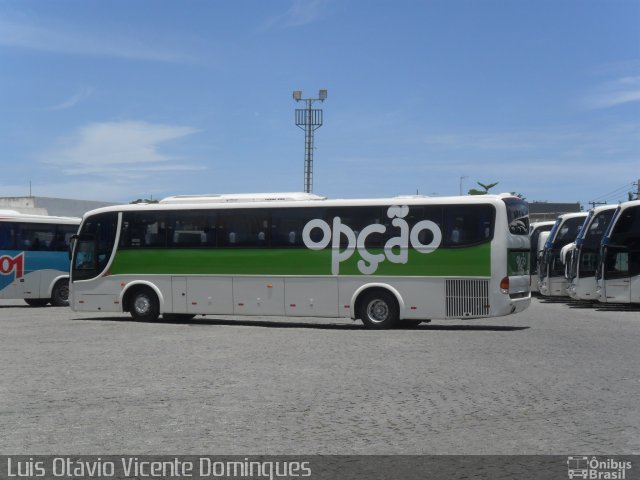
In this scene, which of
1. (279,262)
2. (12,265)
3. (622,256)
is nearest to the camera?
(279,262)

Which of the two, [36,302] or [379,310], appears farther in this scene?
[36,302]

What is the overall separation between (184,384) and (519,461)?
506 cm

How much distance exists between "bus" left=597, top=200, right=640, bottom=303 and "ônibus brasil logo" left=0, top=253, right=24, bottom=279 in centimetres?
1897

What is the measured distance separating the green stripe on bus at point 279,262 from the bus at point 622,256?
10.5m

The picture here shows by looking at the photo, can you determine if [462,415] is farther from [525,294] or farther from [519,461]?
[525,294]

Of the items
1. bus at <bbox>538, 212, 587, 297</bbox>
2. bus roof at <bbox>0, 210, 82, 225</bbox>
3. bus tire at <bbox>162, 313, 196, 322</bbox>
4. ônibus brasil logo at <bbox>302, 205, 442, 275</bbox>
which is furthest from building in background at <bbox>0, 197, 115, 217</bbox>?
ônibus brasil logo at <bbox>302, 205, 442, 275</bbox>

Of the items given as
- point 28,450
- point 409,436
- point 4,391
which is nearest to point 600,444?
point 409,436

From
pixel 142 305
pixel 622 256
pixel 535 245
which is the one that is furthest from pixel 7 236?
pixel 535 245

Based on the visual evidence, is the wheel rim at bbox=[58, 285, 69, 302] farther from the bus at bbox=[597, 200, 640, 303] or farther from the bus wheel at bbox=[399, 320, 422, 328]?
the bus at bbox=[597, 200, 640, 303]

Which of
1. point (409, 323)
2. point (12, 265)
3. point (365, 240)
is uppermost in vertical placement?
point (365, 240)

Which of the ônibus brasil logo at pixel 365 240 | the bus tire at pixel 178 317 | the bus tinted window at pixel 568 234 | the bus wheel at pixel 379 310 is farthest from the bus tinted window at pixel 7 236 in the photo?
the bus tinted window at pixel 568 234

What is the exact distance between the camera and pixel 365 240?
20.1m

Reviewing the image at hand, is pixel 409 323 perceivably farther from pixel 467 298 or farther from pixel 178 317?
pixel 178 317

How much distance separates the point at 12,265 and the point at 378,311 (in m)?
14.6
